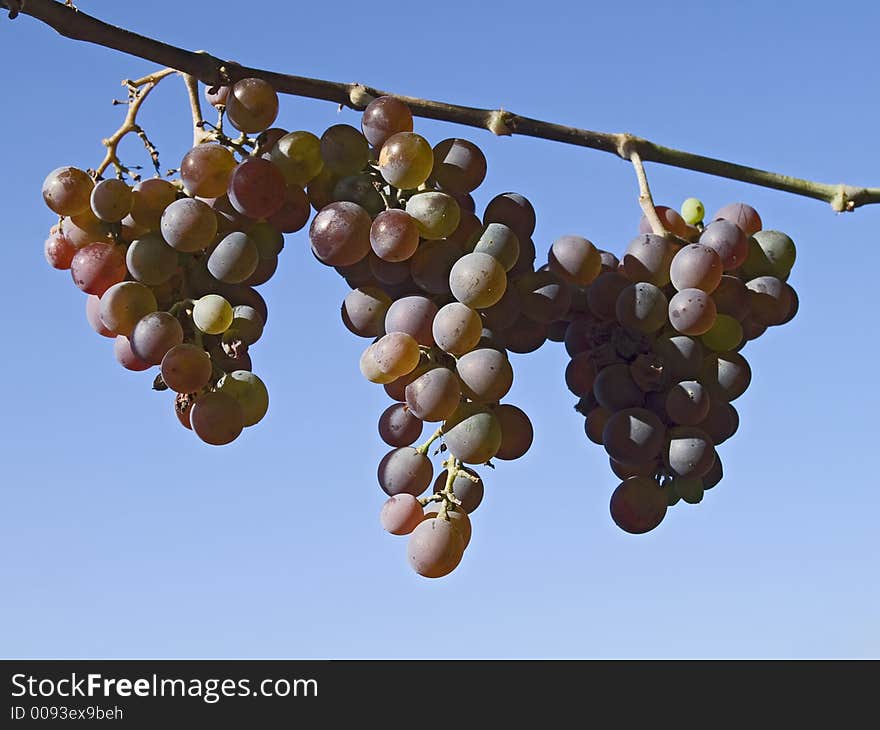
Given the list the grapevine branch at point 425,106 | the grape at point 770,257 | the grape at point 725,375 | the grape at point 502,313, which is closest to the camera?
the grapevine branch at point 425,106

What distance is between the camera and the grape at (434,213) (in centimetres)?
129

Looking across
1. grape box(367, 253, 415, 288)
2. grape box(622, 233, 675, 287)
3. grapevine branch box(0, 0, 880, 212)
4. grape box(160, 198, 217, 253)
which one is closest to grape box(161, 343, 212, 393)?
grape box(160, 198, 217, 253)

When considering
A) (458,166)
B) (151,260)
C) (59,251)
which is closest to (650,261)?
(458,166)

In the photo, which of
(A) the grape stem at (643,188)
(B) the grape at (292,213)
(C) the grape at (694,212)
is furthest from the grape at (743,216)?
(B) the grape at (292,213)

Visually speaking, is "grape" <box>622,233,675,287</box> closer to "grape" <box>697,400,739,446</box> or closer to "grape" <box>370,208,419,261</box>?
"grape" <box>697,400,739,446</box>

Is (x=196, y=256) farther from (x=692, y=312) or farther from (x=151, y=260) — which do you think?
(x=692, y=312)

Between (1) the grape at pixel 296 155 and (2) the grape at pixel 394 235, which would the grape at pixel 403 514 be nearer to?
(2) the grape at pixel 394 235

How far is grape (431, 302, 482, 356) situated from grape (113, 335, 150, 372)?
358mm

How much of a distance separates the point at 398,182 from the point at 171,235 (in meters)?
0.27

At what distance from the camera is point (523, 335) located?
4.50 feet

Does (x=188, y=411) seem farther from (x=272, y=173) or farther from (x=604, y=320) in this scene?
(x=604, y=320)

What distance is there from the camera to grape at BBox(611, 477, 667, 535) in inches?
54.1

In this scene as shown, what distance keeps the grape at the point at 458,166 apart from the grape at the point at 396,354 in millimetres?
208

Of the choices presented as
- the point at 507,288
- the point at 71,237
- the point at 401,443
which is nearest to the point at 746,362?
the point at 507,288
